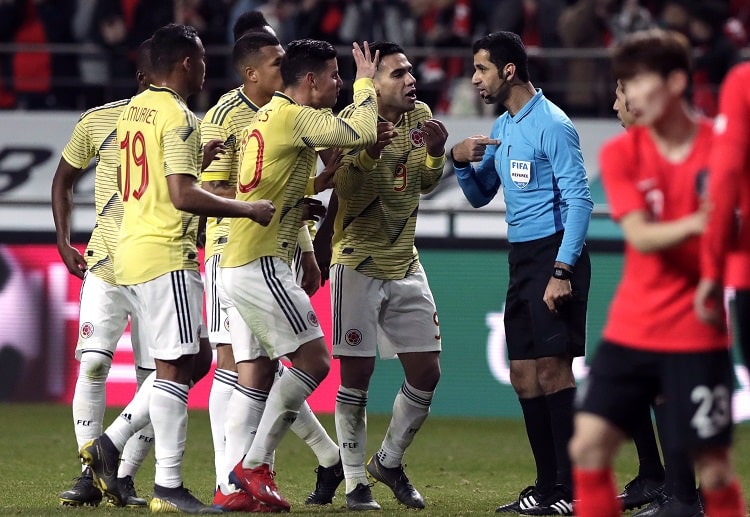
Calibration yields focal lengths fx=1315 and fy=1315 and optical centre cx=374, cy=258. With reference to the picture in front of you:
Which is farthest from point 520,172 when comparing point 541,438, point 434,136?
point 541,438

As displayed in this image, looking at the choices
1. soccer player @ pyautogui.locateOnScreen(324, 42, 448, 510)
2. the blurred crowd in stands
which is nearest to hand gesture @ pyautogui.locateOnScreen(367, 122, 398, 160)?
soccer player @ pyautogui.locateOnScreen(324, 42, 448, 510)

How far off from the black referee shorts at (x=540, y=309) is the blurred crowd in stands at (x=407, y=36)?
296 inches

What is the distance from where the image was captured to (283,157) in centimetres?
620

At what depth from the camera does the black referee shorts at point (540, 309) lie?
648 cm

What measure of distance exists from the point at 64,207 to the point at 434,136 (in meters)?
2.09

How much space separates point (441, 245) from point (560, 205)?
4.82m

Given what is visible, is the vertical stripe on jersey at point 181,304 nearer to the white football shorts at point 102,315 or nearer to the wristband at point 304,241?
the white football shorts at point 102,315

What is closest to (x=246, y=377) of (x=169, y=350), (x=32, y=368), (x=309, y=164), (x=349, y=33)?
(x=169, y=350)

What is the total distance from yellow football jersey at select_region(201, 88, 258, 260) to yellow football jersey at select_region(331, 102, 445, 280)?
561mm

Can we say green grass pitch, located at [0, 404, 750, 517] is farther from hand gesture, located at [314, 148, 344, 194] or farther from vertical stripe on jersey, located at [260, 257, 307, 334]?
hand gesture, located at [314, 148, 344, 194]

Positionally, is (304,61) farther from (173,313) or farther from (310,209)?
(173,313)

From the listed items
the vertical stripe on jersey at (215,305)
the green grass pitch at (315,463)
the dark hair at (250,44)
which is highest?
the dark hair at (250,44)

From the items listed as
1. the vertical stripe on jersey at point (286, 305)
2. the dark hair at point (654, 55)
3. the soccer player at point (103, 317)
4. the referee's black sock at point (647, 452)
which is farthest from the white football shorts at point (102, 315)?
the dark hair at point (654, 55)

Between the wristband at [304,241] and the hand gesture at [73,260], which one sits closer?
the wristband at [304,241]
